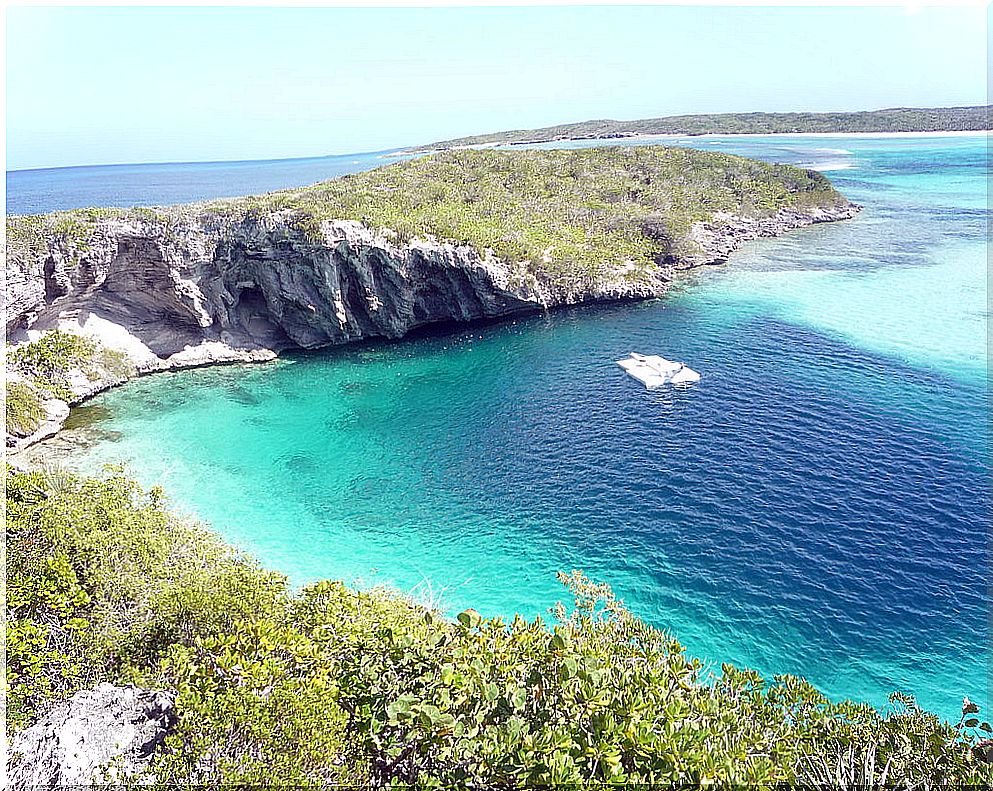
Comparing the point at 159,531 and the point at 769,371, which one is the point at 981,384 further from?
the point at 159,531

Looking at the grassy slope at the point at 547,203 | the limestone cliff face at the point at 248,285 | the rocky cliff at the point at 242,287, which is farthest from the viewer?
the grassy slope at the point at 547,203

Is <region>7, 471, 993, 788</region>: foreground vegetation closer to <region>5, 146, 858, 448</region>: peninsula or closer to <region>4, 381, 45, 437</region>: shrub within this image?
<region>4, 381, 45, 437</region>: shrub

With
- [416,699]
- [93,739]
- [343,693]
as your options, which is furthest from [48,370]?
[416,699]

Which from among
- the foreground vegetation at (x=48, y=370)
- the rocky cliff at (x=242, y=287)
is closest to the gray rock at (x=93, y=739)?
the foreground vegetation at (x=48, y=370)

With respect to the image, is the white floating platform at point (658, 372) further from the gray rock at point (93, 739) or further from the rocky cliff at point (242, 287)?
the gray rock at point (93, 739)

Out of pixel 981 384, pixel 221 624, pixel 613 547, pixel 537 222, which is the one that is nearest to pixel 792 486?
pixel 613 547

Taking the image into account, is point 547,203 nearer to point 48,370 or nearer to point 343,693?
point 48,370

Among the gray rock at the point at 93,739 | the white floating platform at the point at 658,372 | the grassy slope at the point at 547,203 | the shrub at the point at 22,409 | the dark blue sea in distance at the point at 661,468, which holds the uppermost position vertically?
the grassy slope at the point at 547,203
